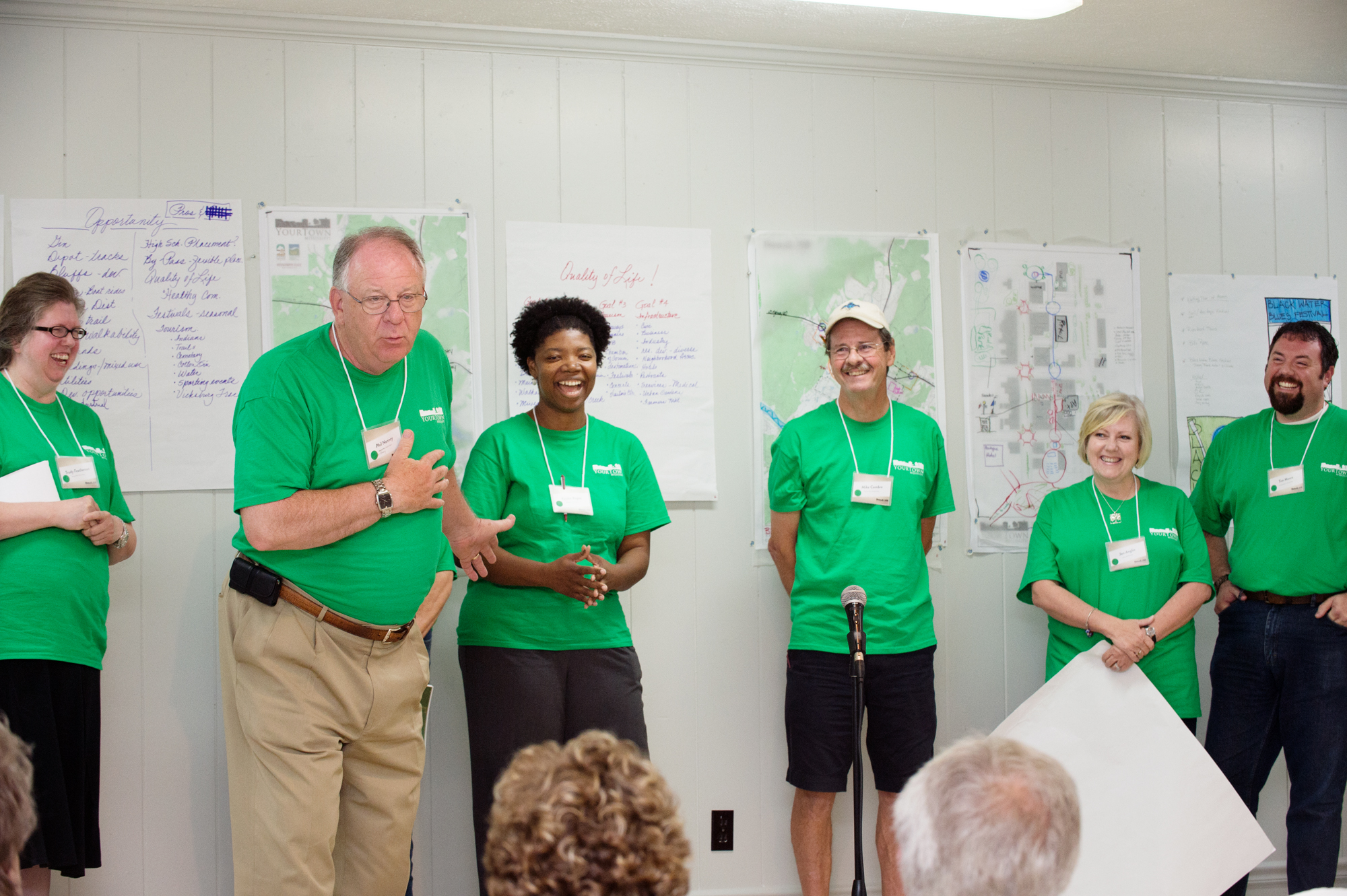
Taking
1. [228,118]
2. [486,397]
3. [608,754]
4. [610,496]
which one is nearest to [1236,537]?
[610,496]

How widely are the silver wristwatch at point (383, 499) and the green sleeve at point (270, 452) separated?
0.17 meters

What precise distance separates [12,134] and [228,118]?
2.13ft

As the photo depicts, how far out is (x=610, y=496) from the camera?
2.87 meters

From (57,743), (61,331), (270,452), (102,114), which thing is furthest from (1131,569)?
(102,114)

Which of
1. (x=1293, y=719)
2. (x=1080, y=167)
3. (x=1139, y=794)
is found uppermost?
(x=1080, y=167)

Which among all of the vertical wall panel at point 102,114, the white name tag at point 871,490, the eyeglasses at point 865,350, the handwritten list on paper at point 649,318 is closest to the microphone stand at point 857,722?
the white name tag at point 871,490

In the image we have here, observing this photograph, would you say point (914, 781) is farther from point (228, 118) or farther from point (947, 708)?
point (228, 118)

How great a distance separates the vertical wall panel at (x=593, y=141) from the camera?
3385 mm

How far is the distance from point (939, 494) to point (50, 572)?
2592mm

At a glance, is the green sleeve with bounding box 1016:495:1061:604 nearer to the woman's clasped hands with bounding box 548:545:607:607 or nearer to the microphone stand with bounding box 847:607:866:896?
the microphone stand with bounding box 847:607:866:896

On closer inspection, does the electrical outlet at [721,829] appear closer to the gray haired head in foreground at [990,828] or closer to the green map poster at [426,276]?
the green map poster at [426,276]

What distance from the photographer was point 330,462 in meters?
2.25

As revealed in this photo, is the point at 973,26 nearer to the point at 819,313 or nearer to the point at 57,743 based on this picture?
the point at 819,313

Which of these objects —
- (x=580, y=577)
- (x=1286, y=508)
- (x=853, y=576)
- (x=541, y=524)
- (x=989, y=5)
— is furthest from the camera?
(x=1286, y=508)
